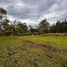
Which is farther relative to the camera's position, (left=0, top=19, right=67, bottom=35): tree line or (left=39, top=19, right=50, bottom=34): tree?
(left=39, top=19, right=50, bottom=34): tree

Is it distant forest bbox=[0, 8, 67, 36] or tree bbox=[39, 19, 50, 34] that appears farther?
tree bbox=[39, 19, 50, 34]

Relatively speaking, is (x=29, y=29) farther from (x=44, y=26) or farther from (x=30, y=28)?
(x=44, y=26)

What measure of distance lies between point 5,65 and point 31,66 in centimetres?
195

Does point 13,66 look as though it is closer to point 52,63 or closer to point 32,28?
point 52,63

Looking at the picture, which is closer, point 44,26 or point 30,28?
point 44,26

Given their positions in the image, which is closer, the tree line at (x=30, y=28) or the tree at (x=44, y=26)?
the tree line at (x=30, y=28)

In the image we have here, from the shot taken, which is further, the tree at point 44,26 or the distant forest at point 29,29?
the tree at point 44,26

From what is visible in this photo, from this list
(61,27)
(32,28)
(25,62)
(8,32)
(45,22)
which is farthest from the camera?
(32,28)

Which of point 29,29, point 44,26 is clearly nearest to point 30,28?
point 29,29

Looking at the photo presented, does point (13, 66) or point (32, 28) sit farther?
point (32, 28)

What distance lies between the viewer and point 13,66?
11.8 metres

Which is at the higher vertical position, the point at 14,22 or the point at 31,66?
the point at 14,22

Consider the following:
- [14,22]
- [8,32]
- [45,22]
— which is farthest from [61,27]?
[8,32]

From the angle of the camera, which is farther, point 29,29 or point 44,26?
point 29,29
